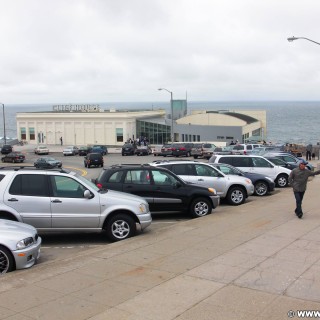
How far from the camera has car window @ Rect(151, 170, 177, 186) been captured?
43.6ft

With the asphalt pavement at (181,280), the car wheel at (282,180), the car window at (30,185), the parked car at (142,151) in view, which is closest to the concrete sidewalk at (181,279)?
the asphalt pavement at (181,280)

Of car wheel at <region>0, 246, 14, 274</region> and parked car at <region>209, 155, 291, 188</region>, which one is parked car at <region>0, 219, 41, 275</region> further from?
parked car at <region>209, 155, 291, 188</region>

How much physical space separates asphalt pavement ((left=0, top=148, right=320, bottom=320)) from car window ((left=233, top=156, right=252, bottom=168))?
34.1 feet

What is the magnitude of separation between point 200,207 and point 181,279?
21.3ft

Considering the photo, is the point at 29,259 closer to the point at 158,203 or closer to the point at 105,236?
the point at 105,236

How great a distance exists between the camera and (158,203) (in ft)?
43.2

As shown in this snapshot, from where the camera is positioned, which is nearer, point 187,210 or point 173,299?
point 173,299

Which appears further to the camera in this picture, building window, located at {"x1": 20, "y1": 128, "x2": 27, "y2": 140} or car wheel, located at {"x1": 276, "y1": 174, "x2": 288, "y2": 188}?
building window, located at {"x1": 20, "y1": 128, "x2": 27, "y2": 140}

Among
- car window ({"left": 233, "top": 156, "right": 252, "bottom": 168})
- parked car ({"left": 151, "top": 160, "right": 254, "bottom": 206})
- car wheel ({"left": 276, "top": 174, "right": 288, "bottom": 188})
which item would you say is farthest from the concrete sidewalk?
car wheel ({"left": 276, "top": 174, "right": 288, "bottom": 188})

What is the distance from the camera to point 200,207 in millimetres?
13562

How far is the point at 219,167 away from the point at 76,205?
885 centimetres

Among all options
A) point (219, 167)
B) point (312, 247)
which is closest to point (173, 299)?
point (312, 247)

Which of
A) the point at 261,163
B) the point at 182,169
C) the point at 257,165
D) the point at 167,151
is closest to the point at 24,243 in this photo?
the point at 182,169

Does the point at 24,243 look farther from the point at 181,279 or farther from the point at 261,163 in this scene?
the point at 261,163
